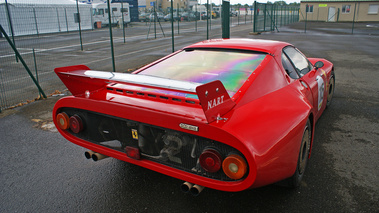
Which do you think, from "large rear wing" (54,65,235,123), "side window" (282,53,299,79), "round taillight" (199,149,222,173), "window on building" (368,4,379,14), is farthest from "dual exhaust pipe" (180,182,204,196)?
"window on building" (368,4,379,14)

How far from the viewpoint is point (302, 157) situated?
115 inches

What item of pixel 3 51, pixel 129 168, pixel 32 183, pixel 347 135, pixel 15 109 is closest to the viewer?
pixel 32 183

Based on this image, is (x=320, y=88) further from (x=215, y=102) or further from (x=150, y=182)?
(x=150, y=182)

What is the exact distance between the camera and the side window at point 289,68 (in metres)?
3.35

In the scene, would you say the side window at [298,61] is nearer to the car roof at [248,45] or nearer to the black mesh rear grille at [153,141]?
the car roof at [248,45]

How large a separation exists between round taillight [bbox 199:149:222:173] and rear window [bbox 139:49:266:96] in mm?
761

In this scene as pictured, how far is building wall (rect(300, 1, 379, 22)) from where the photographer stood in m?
37.2

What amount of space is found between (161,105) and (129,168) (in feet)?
4.04

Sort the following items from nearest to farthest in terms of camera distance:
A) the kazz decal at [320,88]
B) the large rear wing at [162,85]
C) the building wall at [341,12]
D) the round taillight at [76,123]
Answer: the large rear wing at [162,85] < the round taillight at [76,123] < the kazz decal at [320,88] < the building wall at [341,12]

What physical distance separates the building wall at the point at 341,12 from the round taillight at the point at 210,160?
134 feet

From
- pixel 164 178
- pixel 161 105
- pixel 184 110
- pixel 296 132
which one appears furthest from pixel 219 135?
pixel 164 178

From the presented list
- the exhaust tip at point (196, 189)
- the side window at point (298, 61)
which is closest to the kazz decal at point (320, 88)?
the side window at point (298, 61)

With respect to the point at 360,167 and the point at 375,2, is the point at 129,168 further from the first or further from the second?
the point at 375,2

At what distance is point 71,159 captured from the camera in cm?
360
